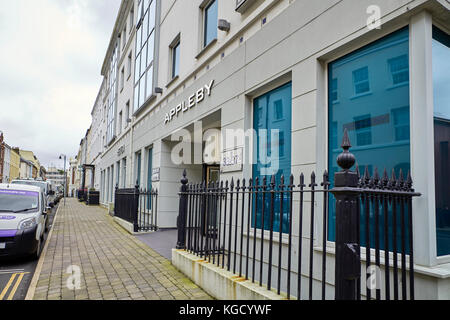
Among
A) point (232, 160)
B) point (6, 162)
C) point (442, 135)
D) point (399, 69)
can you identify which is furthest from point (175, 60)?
point (6, 162)

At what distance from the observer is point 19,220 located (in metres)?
6.66

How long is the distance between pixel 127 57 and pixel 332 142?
18.1 m

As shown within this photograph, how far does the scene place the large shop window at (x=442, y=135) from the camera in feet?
11.1

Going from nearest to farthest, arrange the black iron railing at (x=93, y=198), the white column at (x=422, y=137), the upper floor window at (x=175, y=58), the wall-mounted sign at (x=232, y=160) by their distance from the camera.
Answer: the white column at (x=422, y=137), the wall-mounted sign at (x=232, y=160), the upper floor window at (x=175, y=58), the black iron railing at (x=93, y=198)

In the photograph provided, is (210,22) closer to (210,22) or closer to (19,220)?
(210,22)

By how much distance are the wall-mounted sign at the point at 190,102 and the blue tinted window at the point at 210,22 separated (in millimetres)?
1444

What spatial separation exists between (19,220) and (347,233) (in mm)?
6708

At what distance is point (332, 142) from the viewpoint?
4562 millimetres

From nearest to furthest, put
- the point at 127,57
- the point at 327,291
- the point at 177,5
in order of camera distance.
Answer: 1. the point at 327,291
2. the point at 177,5
3. the point at 127,57

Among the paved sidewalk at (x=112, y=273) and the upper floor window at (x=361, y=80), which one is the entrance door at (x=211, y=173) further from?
the upper floor window at (x=361, y=80)

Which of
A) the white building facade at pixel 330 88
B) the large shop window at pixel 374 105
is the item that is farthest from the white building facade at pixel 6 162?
the large shop window at pixel 374 105
